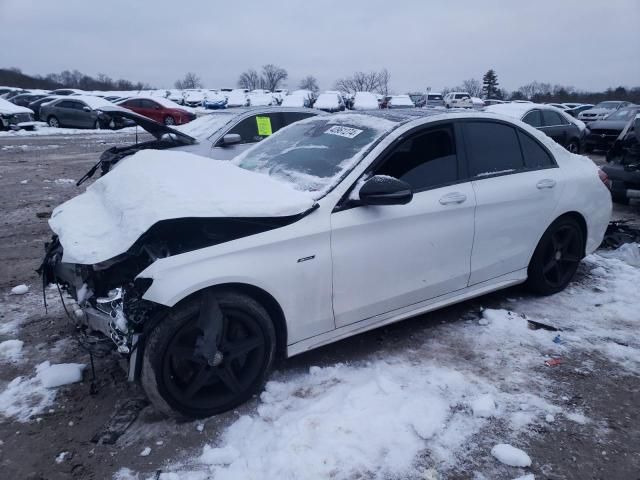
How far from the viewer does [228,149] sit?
714 cm

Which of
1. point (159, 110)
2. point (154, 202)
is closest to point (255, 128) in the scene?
point (154, 202)

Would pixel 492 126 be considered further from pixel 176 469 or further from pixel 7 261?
pixel 7 261

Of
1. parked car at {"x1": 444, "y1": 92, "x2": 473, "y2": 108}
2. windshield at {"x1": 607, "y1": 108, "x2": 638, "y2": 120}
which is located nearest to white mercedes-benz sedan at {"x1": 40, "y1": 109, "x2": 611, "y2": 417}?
windshield at {"x1": 607, "y1": 108, "x2": 638, "y2": 120}

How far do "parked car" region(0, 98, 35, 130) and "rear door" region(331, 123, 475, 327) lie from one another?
22.8 m

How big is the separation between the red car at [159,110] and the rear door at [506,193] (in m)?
22.7

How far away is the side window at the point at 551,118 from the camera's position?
12.5 m

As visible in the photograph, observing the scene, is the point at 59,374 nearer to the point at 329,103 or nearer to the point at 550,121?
the point at 550,121

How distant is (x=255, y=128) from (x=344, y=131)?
4.09 metres

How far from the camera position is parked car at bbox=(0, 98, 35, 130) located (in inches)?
837

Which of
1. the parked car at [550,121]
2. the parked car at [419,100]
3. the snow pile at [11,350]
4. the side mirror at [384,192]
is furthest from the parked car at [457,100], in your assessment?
the snow pile at [11,350]

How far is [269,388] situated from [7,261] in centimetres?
396

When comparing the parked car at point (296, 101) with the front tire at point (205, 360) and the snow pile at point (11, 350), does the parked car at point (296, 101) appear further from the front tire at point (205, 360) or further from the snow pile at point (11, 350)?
the front tire at point (205, 360)

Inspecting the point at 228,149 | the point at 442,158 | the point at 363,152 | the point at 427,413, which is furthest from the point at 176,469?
the point at 228,149

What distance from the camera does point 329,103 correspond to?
26656 millimetres
